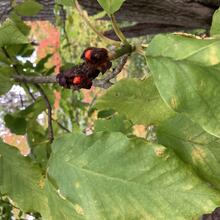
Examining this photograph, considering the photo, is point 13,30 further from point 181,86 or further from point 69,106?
point 69,106

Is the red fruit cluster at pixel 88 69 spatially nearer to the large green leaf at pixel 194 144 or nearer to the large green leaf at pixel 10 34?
the large green leaf at pixel 194 144

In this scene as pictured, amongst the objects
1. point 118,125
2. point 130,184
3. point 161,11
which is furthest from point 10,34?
point 161,11

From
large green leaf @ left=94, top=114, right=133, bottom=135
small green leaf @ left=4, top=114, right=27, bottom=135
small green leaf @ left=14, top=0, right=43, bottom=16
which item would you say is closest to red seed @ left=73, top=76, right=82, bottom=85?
large green leaf @ left=94, top=114, right=133, bottom=135

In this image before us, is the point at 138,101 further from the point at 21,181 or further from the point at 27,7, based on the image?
the point at 27,7

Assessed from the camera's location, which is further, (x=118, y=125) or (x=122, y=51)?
(x=118, y=125)

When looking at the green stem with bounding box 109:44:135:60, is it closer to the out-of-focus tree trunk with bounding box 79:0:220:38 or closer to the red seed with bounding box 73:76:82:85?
the red seed with bounding box 73:76:82:85

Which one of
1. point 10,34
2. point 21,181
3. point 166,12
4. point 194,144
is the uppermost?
point 10,34
